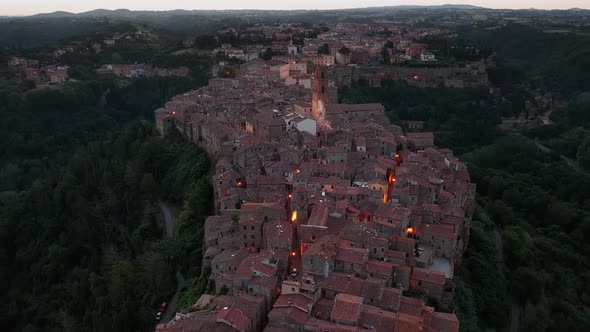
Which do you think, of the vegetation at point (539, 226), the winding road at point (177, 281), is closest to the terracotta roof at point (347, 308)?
the winding road at point (177, 281)

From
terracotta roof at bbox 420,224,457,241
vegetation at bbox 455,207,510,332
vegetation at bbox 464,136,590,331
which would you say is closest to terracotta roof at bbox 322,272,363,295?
terracotta roof at bbox 420,224,457,241

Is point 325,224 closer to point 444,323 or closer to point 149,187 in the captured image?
point 444,323

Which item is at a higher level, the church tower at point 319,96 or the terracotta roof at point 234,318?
the church tower at point 319,96

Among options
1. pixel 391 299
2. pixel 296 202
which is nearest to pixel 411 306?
pixel 391 299

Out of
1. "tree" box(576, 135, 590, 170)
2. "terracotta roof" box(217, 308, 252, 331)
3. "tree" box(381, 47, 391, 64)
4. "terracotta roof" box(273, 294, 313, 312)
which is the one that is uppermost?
"tree" box(381, 47, 391, 64)

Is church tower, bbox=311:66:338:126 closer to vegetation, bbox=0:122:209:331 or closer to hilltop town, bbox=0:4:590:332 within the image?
A: hilltop town, bbox=0:4:590:332

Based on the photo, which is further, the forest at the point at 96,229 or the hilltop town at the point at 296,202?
the forest at the point at 96,229

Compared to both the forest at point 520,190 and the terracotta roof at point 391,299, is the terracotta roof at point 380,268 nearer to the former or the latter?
the terracotta roof at point 391,299

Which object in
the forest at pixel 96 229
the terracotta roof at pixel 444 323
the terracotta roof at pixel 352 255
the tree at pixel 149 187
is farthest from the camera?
the tree at pixel 149 187
